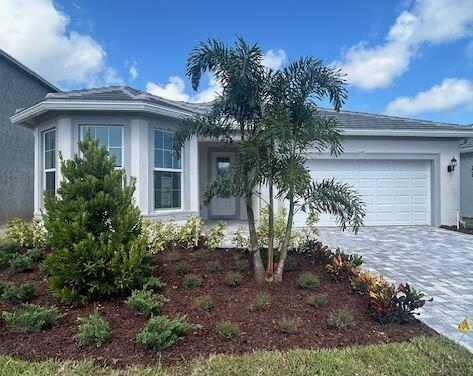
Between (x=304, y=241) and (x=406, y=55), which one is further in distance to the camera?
(x=406, y=55)

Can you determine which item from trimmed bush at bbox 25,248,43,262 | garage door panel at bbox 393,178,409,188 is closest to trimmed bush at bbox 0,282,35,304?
trimmed bush at bbox 25,248,43,262

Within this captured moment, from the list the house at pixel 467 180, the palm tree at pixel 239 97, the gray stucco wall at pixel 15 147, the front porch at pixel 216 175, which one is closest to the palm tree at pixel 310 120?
the palm tree at pixel 239 97

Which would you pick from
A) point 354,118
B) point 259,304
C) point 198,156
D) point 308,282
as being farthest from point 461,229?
point 259,304

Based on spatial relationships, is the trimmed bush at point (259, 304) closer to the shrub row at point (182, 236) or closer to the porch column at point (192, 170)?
the shrub row at point (182, 236)

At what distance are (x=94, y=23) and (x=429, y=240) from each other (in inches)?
504

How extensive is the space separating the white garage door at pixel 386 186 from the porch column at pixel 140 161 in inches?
224

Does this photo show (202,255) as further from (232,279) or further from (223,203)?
(223,203)

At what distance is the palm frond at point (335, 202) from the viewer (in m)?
4.43

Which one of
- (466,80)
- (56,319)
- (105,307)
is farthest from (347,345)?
(466,80)

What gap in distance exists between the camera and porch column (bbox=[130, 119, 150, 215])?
297 inches

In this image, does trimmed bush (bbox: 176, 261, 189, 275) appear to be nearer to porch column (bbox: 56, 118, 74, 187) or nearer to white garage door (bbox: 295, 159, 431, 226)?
porch column (bbox: 56, 118, 74, 187)

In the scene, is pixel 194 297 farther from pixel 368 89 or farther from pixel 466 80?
pixel 466 80

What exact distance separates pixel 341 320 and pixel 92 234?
317cm

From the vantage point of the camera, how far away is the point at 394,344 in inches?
126
